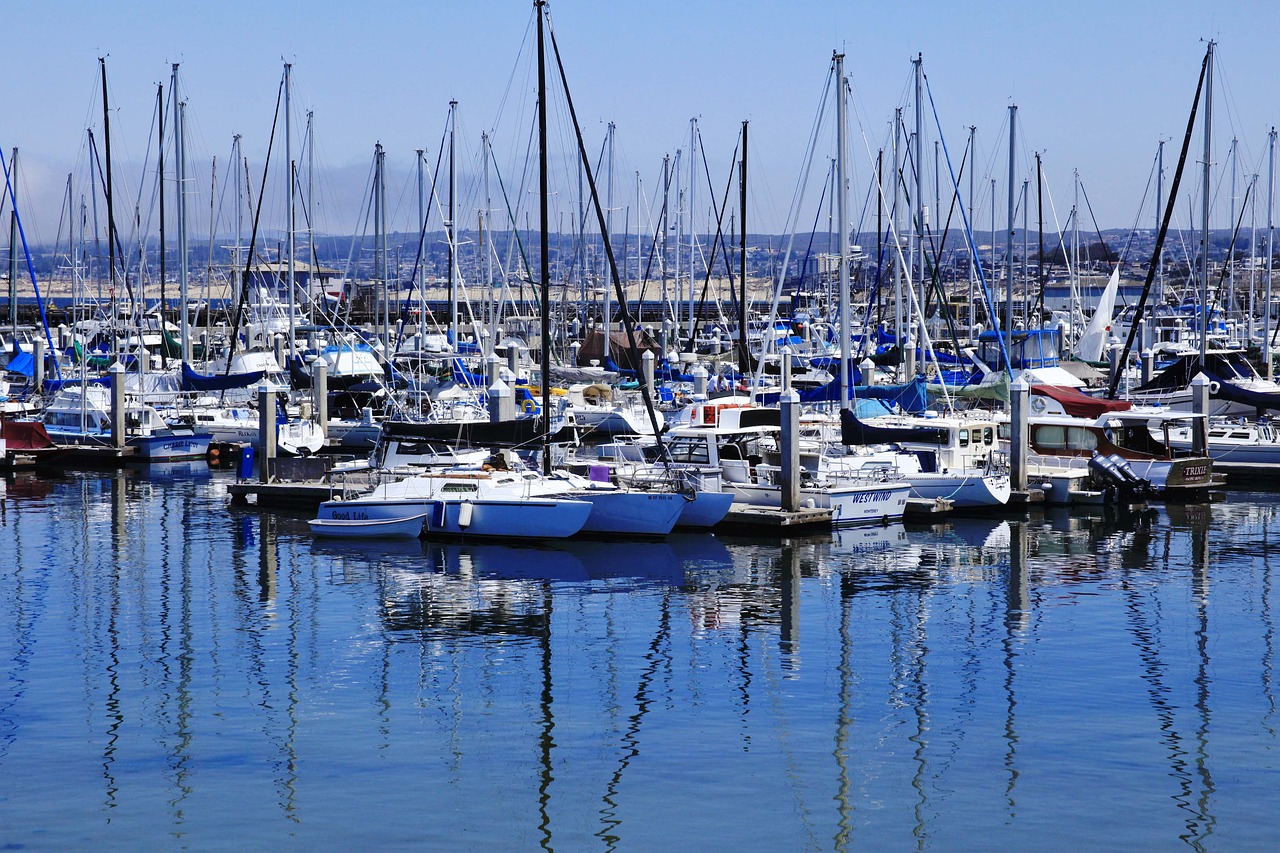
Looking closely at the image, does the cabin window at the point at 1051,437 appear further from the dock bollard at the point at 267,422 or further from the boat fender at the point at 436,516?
the dock bollard at the point at 267,422

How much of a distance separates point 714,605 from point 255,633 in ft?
23.6

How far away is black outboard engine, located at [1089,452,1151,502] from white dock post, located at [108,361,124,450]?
27.8 m

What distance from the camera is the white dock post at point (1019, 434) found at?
116 feet

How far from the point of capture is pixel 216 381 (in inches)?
2048

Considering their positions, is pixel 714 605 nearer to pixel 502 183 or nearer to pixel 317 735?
pixel 317 735

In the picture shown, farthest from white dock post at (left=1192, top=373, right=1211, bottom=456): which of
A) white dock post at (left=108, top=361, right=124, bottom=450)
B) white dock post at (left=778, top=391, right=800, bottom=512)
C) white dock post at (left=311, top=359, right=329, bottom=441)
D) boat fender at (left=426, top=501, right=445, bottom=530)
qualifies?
Result: white dock post at (left=108, top=361, right=124, bottom=450)

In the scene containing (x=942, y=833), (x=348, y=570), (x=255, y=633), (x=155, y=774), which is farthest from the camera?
(x=348, y=570)

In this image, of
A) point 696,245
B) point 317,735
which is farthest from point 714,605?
point 696,245

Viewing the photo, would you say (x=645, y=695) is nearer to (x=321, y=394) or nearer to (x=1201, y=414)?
(x=1201, y=414)

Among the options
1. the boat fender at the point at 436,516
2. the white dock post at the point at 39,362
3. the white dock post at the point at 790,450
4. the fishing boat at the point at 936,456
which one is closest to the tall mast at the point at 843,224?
the fishing boat at the point at 936,456

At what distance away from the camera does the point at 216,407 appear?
52406 millimetres

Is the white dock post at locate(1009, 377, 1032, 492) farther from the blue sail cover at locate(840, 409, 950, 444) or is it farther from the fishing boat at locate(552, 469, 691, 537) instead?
the fishing boat at locate(552, 469, 691, 537)

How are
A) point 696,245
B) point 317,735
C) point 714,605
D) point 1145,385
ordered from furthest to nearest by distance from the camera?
point 696,245 < point 1145,385 < point 714,605 < point 317,735

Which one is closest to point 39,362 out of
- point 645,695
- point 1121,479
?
point 1121,479
